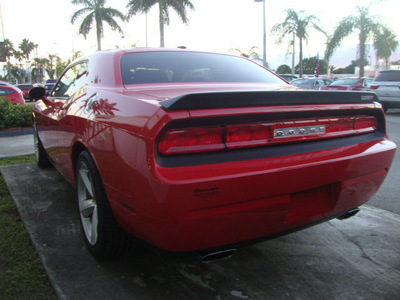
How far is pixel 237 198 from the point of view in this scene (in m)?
1.74

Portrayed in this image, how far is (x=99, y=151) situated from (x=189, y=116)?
0.73 metres

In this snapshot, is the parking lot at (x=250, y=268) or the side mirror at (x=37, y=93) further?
the side mirror at (x=37, y=93)

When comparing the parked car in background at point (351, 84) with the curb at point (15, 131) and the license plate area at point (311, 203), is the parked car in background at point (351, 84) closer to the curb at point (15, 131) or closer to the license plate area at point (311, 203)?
the curb at point (15, 131)

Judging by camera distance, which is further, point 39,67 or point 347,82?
point 39,67

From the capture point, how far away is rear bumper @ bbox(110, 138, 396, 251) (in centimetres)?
166

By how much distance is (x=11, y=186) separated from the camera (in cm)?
409

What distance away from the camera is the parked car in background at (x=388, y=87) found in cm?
1166

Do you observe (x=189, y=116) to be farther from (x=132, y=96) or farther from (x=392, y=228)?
(x=392, y=228)

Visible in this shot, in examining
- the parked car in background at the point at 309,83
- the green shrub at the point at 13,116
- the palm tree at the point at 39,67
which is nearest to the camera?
the green shrub at the point at 13,116

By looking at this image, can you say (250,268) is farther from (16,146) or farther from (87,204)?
(16,146)

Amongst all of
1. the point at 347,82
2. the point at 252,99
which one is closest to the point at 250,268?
the point at 252,99

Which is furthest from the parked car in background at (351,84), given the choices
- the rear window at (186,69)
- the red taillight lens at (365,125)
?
the red taillight lens at (365,125)

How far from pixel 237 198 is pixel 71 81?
243 centimetres

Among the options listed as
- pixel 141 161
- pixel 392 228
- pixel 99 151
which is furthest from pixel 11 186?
pixel 392 228
